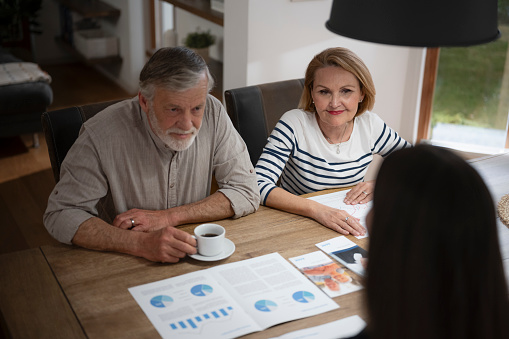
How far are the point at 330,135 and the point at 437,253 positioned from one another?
4.55 ft

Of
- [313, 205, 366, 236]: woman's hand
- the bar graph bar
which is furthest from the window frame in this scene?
the bar graph bar

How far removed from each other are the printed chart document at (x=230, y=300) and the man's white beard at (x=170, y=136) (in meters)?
0.42

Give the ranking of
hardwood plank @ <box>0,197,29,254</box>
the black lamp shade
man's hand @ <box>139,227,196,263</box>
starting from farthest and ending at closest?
hardwood plank @ <box>0,197,29,254</box> < man's hand @ <box>139,227,196,263</box> < the black lamp shade

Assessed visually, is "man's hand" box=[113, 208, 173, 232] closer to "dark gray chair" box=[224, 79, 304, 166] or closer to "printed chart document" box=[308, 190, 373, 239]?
"printed chart document" box=[308, 190, 373, 239]

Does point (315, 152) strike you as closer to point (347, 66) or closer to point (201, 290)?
point (347, 66)

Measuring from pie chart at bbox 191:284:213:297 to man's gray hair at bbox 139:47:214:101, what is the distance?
56 centimetres

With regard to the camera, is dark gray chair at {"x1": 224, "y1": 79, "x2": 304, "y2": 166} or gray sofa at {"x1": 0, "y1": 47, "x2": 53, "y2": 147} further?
gray sofa at {"x1": 0, "y1": 47, "x2": 53, "y2": 147}

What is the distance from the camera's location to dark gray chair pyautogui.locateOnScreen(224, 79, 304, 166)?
7.24 feet

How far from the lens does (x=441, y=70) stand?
11.1ft

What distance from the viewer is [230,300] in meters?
1.35

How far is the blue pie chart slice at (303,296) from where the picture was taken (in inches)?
53.9

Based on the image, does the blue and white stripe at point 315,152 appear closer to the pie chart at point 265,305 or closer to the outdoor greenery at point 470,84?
the pie chart at point 265,305

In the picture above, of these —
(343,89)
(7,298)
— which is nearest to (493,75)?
(343,89)

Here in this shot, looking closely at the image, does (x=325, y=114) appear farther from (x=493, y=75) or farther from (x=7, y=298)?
(x=493, y=75)
